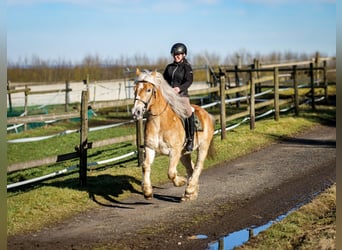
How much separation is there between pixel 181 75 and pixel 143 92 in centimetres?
108

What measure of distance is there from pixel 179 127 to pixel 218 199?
143 cm

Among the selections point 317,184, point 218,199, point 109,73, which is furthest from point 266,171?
point 109,73

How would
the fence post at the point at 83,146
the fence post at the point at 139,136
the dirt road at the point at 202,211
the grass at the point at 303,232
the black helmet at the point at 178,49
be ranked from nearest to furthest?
the grass at the point at 303,232 < the dirt road at the point at 202,211 < the black helmet at the point at 178,49 < the fence post at the point at 83,146 < the fence post at the point at 139,136

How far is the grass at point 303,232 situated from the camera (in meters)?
6.26

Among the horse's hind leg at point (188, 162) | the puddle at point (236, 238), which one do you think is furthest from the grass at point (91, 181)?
the puddle at point (236, 238)

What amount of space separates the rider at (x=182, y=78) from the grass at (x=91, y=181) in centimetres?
163

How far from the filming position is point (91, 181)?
9.98 metres

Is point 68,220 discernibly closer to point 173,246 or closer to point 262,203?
point 173,246

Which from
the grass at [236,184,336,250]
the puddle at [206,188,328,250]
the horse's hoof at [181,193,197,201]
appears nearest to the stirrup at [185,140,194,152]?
the horse's hoof at [181,193,197,201]

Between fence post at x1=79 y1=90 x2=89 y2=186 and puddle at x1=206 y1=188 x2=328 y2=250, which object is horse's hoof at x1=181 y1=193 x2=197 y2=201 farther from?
fence post at x1=79 y1=90 x2=89 y2=186

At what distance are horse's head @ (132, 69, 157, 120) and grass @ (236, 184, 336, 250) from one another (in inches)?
94.5

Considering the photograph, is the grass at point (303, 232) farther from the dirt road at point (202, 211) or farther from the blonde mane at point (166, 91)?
the blonde mane at point (166, 91)

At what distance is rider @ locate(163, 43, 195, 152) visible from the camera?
28.2ft

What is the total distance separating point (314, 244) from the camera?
243 inches
